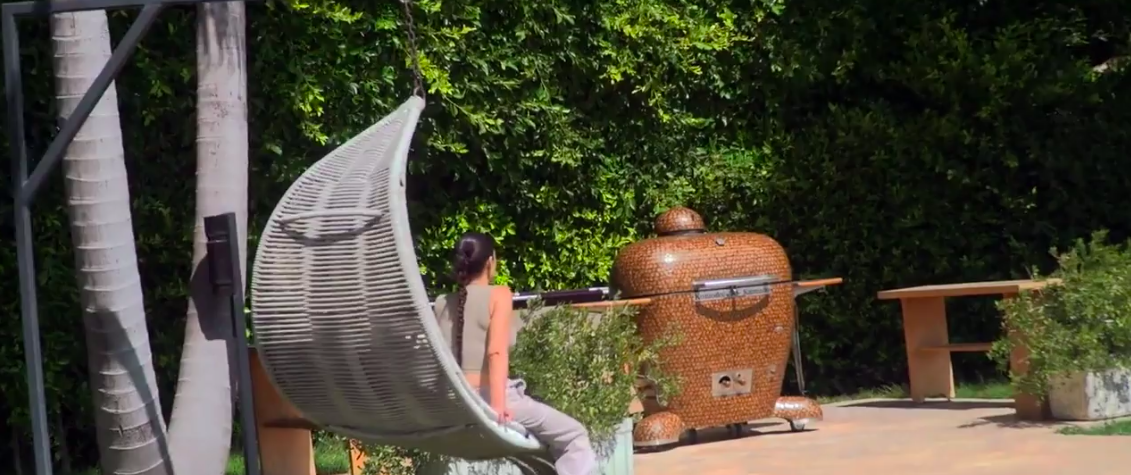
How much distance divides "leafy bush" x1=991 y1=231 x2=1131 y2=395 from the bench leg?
52.7 inches

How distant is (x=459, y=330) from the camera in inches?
191

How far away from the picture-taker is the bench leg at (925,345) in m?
8.57

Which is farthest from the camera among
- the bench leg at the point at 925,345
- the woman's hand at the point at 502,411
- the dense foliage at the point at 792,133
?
the bench leg at the point at 925,345

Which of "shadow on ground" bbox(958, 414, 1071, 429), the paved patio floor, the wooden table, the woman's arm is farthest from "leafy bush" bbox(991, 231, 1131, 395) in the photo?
the woman's arm

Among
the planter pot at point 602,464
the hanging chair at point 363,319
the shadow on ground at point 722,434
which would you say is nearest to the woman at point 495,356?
the hanging chair at point 363,319

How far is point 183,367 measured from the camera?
5.60 metres

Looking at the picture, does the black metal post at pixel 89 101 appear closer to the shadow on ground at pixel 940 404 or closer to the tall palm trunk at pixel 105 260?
the tall palm trunk at pixel 105 260

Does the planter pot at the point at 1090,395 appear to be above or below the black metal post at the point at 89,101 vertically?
below

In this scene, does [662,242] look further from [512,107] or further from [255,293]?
[255,293]

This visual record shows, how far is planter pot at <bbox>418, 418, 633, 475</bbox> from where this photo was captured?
5328mm

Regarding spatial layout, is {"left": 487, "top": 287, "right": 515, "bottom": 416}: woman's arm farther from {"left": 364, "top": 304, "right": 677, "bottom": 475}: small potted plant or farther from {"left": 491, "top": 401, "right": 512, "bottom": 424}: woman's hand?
{"left": 364, "top": 304, "right": 677, "bottom": 475}: small potted plant

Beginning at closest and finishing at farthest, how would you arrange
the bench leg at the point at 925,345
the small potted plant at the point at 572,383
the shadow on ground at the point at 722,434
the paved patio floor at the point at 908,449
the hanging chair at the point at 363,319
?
the hanging chair at the point at 363,319
the small potted plant at the point at 572,383
the paved patio floor at the point at 908,449
the shadow on ground at the point at 722,434
the bench leg at the point at 925,345

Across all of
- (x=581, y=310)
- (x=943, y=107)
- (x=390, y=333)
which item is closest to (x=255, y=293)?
(x=390, y=333)

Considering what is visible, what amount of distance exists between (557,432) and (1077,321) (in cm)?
327
